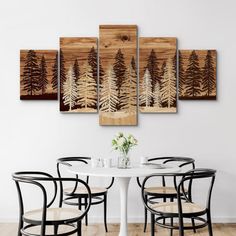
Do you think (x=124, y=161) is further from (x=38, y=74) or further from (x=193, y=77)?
(x=38, y=74)

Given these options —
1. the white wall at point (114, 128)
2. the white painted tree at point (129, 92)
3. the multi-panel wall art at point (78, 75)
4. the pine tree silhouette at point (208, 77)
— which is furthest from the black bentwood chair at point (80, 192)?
the pine tree silhouette at point (208, 77)

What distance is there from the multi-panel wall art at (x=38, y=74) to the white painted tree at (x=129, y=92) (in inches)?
30.5

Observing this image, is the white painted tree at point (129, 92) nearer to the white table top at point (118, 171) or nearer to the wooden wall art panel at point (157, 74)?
the wooden wall art panel at point (157, 74)

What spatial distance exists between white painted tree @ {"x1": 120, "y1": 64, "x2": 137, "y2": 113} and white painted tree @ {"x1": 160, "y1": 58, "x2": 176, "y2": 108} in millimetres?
329

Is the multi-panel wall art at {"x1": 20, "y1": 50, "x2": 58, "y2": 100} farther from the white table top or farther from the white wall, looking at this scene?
the white table top

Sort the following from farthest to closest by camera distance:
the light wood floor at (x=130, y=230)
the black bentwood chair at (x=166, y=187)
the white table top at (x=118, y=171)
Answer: the light wood floor at (x=130, y=230), the black bentwood chair at (x=166, y=187), the white table top at (x=118, y=171)

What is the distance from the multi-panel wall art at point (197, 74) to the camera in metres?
4.67

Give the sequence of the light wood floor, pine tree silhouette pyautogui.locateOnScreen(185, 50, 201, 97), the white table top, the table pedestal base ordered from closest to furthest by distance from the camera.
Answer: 1. the white table top
2. the table pedestal base
3. the light wood floor
4. pine tree silhouette pyautogui.locateOnScreen(185, 50, 201, 97)

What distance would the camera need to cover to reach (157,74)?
469cm

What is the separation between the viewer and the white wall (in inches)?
185

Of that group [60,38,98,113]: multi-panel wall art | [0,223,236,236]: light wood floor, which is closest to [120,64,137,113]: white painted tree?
[60,38,98,113]: multi-panel wall art

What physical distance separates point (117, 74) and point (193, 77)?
0.87m

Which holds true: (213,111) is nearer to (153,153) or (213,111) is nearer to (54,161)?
(153,153)

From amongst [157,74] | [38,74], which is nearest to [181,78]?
[157,74]
